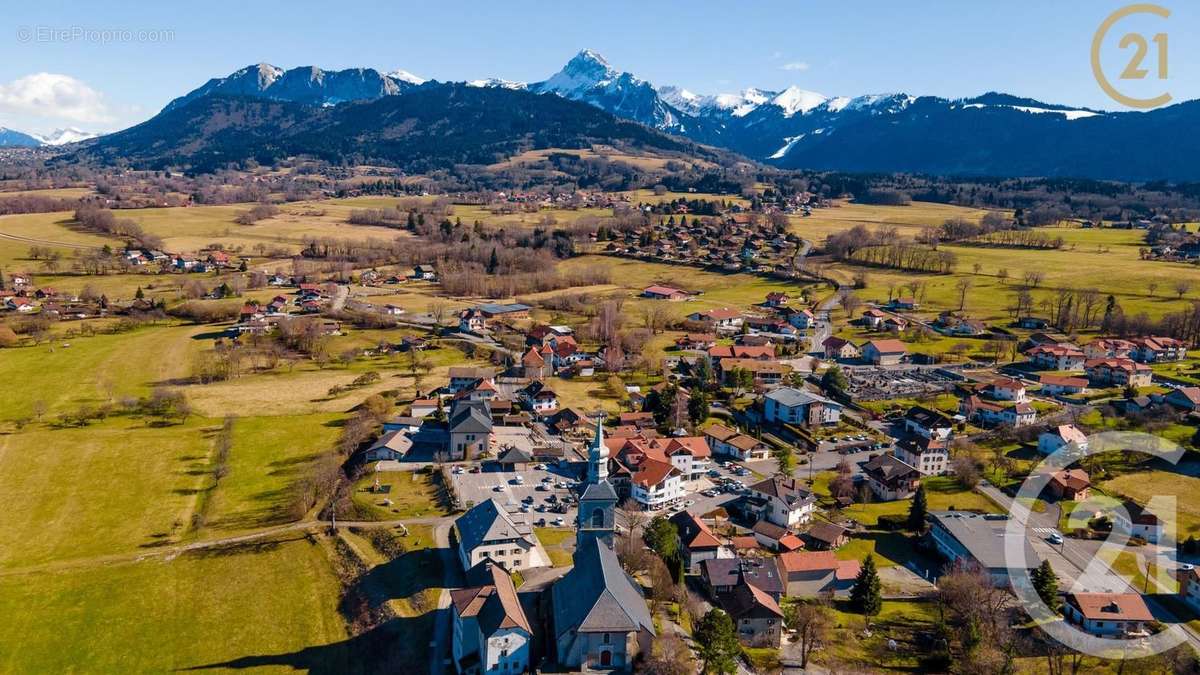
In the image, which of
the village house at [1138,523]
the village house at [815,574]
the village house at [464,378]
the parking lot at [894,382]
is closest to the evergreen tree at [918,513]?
the village house at [815,574]

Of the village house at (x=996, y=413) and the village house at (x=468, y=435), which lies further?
the village house at (x=996, y=413)

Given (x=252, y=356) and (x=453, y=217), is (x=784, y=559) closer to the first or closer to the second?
(x=252, y=356)

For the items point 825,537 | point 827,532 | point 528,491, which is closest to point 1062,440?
point 827,532

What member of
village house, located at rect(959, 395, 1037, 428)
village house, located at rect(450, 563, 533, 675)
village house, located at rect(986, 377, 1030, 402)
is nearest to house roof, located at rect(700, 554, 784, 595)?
village house, located at rect(450, 563, 533, 675)

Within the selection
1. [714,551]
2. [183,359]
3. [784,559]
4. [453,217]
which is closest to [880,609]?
[784,559]

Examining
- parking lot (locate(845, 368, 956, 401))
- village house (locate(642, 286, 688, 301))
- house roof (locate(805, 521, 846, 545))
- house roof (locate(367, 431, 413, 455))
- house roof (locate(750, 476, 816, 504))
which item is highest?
village house (locate(642, 286, 688, 301))

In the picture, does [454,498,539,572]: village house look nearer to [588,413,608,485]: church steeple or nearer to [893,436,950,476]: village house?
[588,413,608,485]: church steeple

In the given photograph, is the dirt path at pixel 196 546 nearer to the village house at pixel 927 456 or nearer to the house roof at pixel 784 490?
the house roof at pixel 784 490
